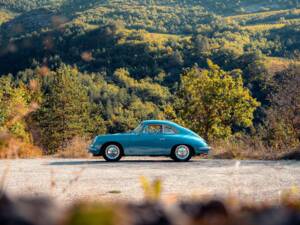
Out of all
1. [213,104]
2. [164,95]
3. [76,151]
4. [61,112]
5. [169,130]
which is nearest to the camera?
[169,130]

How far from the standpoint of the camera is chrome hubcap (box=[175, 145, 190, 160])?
55.0 ft

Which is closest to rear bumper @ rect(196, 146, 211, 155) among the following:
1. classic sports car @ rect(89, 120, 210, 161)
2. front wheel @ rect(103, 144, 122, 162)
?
classic sports car @ rect(89, 120, 210, 161)

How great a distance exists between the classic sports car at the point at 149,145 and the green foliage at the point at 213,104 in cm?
3084

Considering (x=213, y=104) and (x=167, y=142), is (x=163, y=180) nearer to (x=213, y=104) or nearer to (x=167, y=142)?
(x=167, y=142)

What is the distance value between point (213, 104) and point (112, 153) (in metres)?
32.7

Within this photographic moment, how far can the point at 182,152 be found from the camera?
16766 mm

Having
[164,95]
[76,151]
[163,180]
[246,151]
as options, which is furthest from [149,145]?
[164,95]

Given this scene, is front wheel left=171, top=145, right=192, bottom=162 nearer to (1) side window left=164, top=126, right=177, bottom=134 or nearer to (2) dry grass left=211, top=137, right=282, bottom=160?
(1) side window left=164, top=126, right=177, bottom=134

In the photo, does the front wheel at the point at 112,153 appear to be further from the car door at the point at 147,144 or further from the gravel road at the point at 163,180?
the gravel road at the point at 163,180

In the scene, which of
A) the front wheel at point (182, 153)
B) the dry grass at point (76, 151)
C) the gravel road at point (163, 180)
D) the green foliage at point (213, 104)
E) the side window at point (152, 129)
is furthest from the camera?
the green foliage at point (213, 104)

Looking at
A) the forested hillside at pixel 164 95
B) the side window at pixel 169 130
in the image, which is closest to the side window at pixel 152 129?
the side window at pixel 169 130

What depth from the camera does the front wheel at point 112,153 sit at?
55.4 feet

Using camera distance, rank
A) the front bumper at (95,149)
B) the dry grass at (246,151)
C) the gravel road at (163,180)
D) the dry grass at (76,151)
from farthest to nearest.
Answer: the dry grass at (76,151) → the dry grass at (246,151) → the front bumper at (95,149) → the gravel road at (163,180)

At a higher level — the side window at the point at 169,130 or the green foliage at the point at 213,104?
the green foliage at the point at 213,104
